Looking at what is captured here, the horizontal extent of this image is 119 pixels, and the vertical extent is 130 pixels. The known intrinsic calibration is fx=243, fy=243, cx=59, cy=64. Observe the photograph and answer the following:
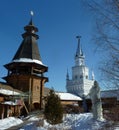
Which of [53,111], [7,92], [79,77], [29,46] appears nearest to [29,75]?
[7,92]

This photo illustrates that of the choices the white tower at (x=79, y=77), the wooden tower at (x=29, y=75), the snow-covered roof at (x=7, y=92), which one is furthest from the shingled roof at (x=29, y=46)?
the white tower at (x=79, y=77)

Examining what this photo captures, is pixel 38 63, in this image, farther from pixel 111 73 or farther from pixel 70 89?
pixel 70 89

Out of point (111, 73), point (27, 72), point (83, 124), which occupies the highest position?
point (27, 72)

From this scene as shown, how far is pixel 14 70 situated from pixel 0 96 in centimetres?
666

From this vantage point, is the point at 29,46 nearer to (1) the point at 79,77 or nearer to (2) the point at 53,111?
(2) the point at 53,111

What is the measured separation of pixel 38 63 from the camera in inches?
1252

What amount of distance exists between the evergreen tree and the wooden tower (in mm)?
13039

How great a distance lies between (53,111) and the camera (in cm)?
1596

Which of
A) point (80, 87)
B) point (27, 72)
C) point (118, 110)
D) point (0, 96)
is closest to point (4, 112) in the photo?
point (0, 96)

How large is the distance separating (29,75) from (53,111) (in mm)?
15073

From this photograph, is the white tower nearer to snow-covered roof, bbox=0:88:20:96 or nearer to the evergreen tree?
snow-covered roof, bbox=0:88:20:96

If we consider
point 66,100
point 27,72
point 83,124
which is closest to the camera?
point 83,124

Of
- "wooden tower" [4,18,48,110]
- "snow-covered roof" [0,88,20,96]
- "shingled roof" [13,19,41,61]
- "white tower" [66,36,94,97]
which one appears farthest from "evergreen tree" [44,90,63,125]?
"white tower" [66,36,94,97]

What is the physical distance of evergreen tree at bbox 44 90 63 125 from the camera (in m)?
15.5
